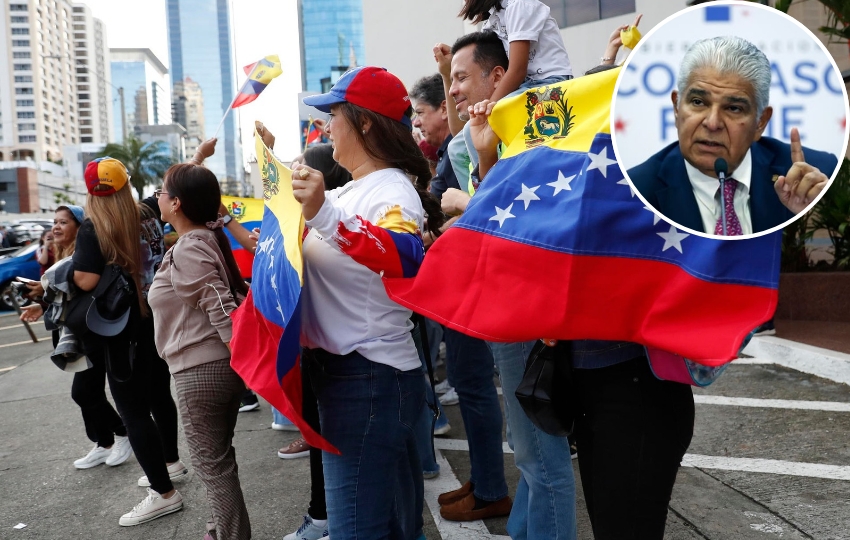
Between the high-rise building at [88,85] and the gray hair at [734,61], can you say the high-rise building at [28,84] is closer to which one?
the high-rise building at [88,85]

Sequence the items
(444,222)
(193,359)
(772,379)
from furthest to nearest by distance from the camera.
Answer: (772,379) < (193,359) < (444,222)

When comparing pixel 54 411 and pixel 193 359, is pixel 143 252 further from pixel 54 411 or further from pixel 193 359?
pixel 54 411

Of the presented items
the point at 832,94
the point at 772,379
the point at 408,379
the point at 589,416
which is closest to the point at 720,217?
the point at 832,94

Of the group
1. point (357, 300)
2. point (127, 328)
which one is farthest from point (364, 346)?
point (127, 328)

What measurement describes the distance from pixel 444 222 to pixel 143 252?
244 cm

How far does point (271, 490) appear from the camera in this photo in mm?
4586

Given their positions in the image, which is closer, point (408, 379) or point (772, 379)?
point (408, 379)

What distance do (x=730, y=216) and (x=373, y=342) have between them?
1.21 metres

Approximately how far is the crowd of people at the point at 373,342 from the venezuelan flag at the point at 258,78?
7.53 feet

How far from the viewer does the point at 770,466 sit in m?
4.25

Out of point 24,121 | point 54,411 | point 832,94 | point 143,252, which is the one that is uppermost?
point 24,121

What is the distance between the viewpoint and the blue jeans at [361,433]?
2.29m

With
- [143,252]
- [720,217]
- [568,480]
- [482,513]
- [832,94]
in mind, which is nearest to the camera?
[832,94]

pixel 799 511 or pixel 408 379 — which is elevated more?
pixel 408 379
